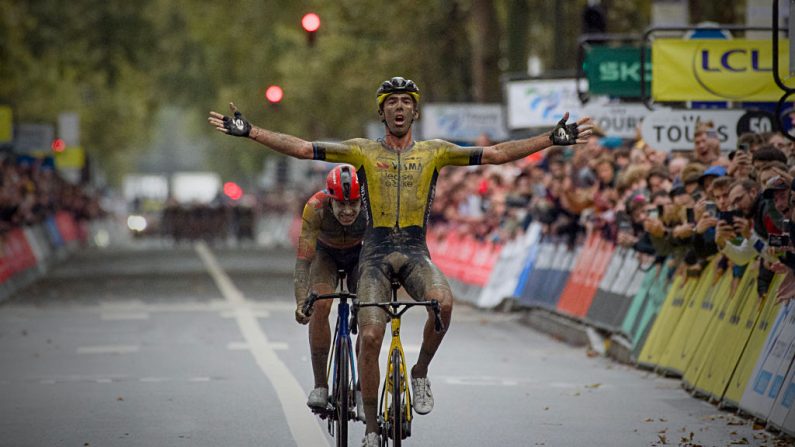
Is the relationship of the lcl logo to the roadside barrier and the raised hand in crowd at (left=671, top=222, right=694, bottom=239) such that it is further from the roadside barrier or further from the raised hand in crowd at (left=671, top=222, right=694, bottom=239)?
the raised hand in crowd at (left=671, top=222, right=694, bottom=239)

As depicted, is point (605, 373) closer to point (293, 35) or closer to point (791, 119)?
point (791, 119)

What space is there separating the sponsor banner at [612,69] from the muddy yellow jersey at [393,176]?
10.2 meters

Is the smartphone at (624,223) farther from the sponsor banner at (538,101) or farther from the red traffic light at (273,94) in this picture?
the red traffic light at (273,94)

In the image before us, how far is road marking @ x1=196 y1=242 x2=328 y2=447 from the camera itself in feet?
38.1

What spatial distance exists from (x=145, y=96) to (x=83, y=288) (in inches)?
2154

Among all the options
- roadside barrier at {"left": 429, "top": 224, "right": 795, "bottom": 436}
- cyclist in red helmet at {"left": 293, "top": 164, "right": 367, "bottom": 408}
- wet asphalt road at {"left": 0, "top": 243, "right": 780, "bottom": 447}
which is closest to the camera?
cyclist in red helmet at {"left": 293, "top": 164, "right": 367, "bottom": 408}

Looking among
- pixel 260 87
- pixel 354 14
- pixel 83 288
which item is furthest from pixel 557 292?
pixel 260 87

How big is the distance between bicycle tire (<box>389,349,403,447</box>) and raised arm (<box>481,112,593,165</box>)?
1360 mm

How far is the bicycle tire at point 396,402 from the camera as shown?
32.1 feet

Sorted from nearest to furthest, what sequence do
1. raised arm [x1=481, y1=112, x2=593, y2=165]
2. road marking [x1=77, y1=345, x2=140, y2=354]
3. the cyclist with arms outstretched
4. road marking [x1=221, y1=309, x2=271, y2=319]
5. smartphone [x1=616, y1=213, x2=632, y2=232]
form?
the cyclist with arms outstretched
raised arm [x1=481, y1=112, x2=593, y2=165]
smartphone [x1=616, y1=213, x2=632, y2=232]
road marking [x1=77, y1=345, x2=140, y2=354]
road marking [x1=221, y1=309, x2=271, y2=319]

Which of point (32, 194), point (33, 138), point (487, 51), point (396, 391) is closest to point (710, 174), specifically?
point (396, 391)

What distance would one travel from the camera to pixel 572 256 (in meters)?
22.2

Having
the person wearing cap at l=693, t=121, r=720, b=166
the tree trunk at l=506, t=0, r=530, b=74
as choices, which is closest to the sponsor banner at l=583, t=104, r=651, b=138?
the person wearing cap at l=693, t=121, r=720, b=166

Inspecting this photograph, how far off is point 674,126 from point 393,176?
29.1 feet
